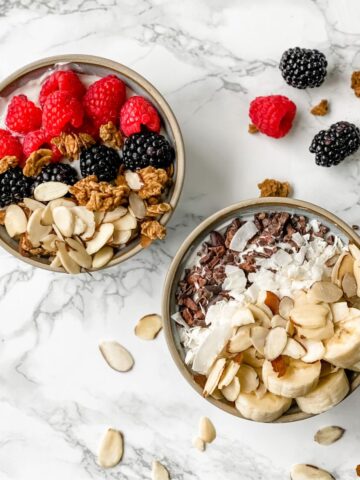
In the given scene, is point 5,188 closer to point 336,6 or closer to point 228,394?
point 228,394

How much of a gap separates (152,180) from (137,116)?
0.11 meters

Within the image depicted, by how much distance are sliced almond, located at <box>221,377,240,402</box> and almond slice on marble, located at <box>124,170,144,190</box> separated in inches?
13.6

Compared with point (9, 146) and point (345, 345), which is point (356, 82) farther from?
point (9, 146)

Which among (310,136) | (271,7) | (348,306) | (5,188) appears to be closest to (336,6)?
(271,7)

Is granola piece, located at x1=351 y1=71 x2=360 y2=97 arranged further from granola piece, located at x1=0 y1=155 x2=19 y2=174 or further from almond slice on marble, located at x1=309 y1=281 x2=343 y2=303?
granola piece, located at x1=0 y1=155 x2=19 y2=174

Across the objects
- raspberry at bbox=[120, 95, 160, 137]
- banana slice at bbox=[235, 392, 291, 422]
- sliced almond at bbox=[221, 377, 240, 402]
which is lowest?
banana slice at bbox=[235, 392, 291, 422]

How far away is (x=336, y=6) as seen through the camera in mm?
1347

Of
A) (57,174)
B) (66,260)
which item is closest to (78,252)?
(66,260)

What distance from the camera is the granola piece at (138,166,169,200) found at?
1205 millimetres

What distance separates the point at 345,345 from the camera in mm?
1122

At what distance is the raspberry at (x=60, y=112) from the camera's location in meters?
1.18

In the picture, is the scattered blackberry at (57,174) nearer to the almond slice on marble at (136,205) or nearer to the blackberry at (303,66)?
the almond slice on marble at (136,205)

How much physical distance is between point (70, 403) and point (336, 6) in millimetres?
889

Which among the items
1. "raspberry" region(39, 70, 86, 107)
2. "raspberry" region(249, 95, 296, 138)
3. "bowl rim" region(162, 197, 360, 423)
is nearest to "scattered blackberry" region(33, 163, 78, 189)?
"raspberry" region(39, 70, 86, 107)
